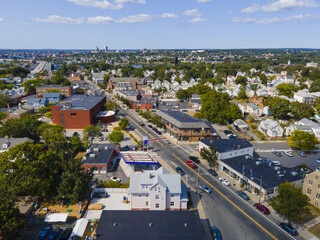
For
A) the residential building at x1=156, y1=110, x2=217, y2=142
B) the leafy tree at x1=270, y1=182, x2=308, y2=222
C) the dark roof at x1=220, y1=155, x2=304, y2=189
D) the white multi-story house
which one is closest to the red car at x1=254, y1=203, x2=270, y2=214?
the leafy tree at x1=270, y1=182, x2=308, y2=222

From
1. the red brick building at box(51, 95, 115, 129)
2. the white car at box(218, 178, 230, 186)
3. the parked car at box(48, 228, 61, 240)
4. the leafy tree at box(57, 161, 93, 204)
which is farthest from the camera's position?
the red brick building at box(51, 95, 115, 129)

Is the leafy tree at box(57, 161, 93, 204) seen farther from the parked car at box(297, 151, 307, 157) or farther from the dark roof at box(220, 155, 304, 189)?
the parked car at box(297, 151, 307, 157)

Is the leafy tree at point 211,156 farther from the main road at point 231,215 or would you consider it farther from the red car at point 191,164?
the red car at point 191,164

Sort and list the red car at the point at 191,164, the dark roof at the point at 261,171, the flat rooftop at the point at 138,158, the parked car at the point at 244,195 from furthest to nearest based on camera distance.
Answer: the red car at the point at 191,164, the flat rooftop at the point at 138,158, the dark roof at the point at 261,171, the parked car at the point at 244,195

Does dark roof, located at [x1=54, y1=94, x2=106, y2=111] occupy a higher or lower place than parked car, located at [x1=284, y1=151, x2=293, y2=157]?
higher

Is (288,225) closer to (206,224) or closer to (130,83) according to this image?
(206,224)

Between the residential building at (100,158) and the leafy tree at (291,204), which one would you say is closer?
the leafy tree at (291,204)

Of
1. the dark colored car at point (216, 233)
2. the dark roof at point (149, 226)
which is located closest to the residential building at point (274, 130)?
the dark colored car at point (216, 233)

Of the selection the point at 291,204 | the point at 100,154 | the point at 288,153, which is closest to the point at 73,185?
the point at 100,154
